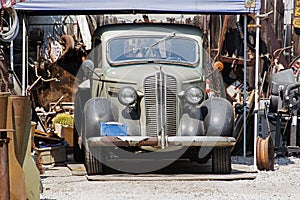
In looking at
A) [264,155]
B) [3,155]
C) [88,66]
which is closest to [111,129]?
[88,66]

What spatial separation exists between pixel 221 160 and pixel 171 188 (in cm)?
129

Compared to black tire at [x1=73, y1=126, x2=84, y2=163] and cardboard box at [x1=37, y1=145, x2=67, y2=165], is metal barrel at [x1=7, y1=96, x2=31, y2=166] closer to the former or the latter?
cardboard box at [x1=37, y1=145, x2=67, y2=165]

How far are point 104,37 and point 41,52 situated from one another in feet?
15.4

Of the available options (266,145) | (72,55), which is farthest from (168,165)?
(72,55)

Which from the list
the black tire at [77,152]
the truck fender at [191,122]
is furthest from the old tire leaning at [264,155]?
the black tire at [77,152]

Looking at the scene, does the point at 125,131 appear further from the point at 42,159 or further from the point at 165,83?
the point at 42,159

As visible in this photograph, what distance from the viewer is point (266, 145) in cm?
1053

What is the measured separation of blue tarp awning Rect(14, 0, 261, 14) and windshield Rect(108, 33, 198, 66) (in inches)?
17.2

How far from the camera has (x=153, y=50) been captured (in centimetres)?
1038

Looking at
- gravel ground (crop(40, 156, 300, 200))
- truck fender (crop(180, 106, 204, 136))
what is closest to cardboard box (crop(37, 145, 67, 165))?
gravel ground (crop(40, 156, 300, 200))

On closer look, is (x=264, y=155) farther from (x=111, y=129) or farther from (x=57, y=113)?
(x=57, y=113)

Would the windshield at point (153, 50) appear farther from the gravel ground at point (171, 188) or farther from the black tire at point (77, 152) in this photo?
the gravel ground at point (171, 188)

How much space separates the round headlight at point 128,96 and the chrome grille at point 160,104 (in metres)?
0.21

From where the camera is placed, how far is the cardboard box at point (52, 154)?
11.1 meters
